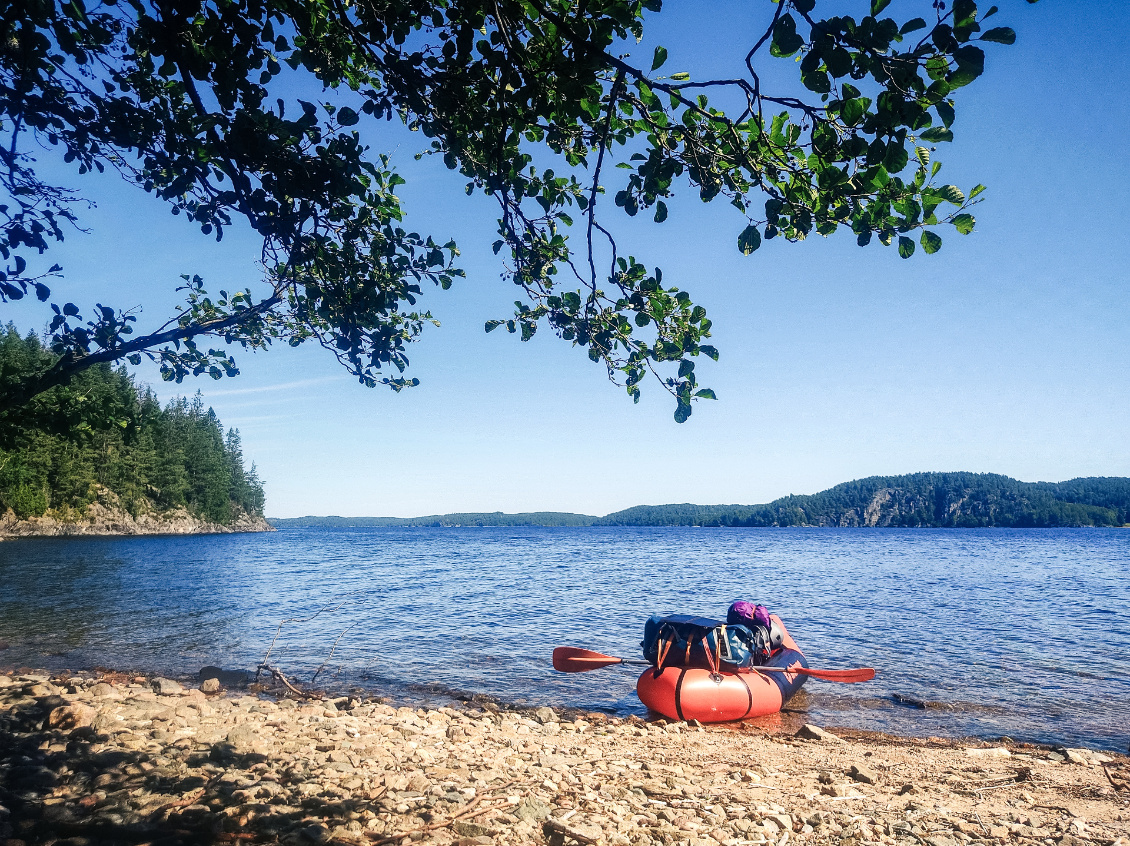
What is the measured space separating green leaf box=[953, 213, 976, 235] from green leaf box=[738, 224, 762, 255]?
697 millimetres

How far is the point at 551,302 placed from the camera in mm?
3373

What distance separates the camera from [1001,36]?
63.8 inches

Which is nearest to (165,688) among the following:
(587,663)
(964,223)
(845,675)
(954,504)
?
(587,663)

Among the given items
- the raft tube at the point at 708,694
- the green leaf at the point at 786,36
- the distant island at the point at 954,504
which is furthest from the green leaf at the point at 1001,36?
the distant island at the point at 954,504

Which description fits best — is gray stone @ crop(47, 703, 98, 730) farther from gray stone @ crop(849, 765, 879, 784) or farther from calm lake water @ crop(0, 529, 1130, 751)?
gray stone @ crop(849, 765, 879, 784)

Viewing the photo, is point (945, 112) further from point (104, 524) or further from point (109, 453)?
point (104, 524)

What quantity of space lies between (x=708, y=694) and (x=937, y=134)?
26.4 ft

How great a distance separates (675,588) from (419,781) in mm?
22804

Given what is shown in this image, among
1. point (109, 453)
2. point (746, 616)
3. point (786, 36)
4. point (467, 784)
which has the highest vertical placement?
point (109, 453)

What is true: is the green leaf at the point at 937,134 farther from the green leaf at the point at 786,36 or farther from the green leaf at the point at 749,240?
the green leaf at the point at 749,240

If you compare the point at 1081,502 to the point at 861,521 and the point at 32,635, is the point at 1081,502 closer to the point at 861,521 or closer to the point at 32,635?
the point at 861,521

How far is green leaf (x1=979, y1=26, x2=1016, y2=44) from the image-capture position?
5.24 feet

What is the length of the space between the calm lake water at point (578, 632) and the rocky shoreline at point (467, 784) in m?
2.66

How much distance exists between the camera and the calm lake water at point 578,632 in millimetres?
9359
